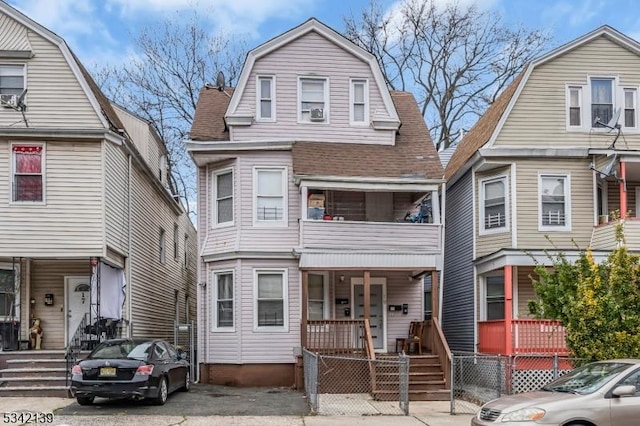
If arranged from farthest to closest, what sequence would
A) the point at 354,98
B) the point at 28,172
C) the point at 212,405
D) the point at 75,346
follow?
the point at 354,98 → the point at 28,172 → the point at 75,346 → the point at 212,405

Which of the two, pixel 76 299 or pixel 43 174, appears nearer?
pixel 43 174

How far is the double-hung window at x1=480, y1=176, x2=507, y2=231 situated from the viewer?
65.3 feet

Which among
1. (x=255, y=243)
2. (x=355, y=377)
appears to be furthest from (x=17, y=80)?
(x=355, y=377)

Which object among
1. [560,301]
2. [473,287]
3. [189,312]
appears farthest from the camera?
[189,312]

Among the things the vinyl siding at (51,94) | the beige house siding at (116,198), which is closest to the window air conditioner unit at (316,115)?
the beige house siding at (116,198)

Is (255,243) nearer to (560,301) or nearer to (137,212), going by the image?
(137,212)

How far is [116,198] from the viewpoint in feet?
61.2

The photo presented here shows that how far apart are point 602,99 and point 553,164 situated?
2.49 meters

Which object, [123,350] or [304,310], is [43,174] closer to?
[123,350]

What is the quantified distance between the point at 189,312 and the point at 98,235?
14.9 m

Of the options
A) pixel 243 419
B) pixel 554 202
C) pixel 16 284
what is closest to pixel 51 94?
pixel 16 284

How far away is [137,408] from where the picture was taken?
1388 centimetres

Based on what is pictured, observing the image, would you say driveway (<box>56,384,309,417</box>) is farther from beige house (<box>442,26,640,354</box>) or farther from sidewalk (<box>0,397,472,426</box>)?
beige house (<box>442,26,640,354</box>)

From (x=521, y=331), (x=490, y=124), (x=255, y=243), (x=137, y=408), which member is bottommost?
(x=137, y=408)
